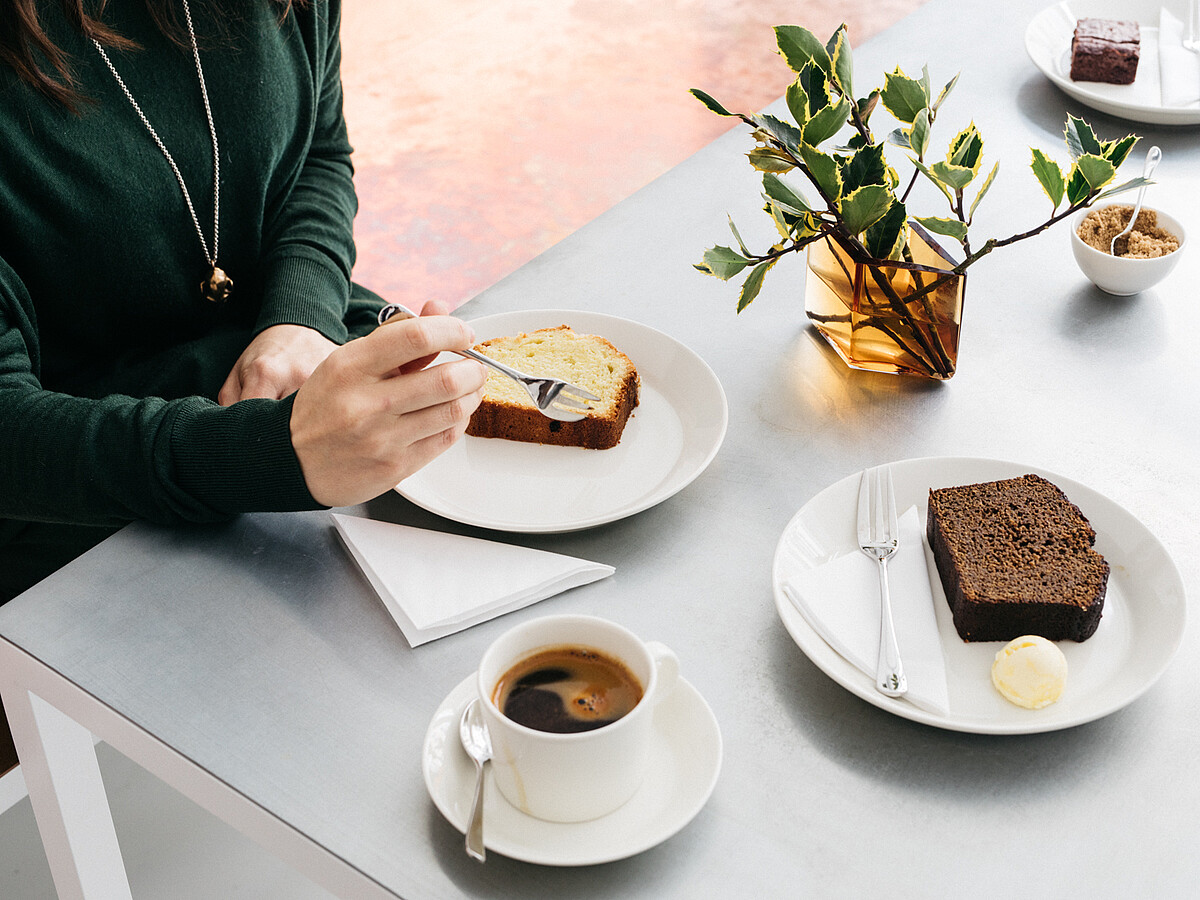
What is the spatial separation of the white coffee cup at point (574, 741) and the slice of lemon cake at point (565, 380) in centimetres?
33

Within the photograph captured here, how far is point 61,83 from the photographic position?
977mm

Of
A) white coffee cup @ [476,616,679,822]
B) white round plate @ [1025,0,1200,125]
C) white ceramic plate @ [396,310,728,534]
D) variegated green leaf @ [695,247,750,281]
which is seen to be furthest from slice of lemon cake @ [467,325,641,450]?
white round plate @ [1025,0,1200,125]

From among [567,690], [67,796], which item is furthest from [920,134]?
[67,796]

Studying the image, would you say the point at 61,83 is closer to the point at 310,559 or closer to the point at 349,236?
the point at 349,236

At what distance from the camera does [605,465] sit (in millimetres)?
910

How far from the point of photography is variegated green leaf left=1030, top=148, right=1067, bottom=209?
85 cm

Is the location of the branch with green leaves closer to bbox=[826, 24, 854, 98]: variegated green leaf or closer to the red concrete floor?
bbox=[826, 24, 854, 98]: variegated green leaf

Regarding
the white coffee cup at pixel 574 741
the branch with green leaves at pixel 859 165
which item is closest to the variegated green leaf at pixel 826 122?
the branch with green leaves at pixel 859 165

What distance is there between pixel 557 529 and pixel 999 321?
52 centimetres

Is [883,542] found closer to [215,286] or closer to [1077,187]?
[1077,187]

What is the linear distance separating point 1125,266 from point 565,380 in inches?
21.7

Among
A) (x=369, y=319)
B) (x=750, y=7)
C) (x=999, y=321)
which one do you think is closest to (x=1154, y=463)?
(x=999, y=321)

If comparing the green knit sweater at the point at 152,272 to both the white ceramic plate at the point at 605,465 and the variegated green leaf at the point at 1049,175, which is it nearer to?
the white ceramic plate at the point at 605,465

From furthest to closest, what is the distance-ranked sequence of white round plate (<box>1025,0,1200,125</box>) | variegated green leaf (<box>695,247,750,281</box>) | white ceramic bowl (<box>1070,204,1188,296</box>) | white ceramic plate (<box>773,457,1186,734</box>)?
1. white round plate (<box>1025,0,1200,125</box>)
2. white ceramic bowl (<box>1070,204,1188,296</box>)
3. variegated green leaf (<box>695,247,750,281</box>)
4. white ceramic plate (<box>773,457,1186,734</box>)
